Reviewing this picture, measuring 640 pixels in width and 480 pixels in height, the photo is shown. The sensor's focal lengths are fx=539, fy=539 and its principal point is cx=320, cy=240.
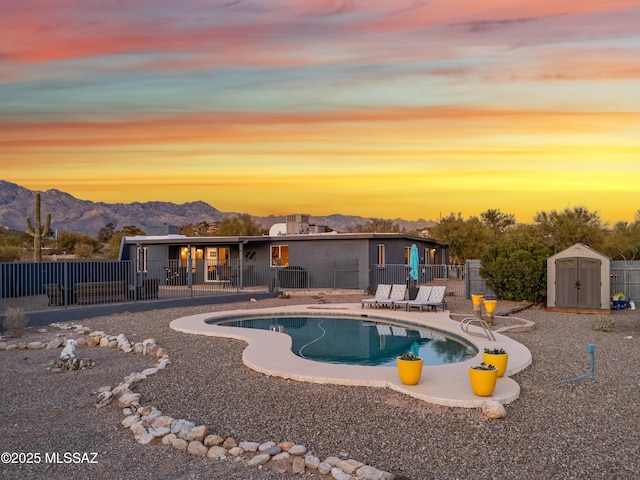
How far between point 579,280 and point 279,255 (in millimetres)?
14098

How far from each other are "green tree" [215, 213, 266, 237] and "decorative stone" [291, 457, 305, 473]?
42696mm

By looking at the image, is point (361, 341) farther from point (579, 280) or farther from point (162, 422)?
point (579, 280)

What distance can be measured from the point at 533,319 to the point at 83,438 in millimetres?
12313

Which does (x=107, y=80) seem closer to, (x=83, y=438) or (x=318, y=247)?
(x=318, y=247)

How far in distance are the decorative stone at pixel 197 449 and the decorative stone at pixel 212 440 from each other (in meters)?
0.06

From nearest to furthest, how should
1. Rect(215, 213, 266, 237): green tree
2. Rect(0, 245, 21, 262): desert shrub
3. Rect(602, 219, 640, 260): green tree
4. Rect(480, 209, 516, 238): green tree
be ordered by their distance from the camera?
Rect(0, 245, 21, 262): desert shrub < Rect(602, 219, 640, 260): green tree < Rect(215, 213, 266, 237): green tree < Rect(480, 209, 516, 238): green tree

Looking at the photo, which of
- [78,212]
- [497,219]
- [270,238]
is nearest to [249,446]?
[270,238]

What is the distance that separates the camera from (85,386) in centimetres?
789

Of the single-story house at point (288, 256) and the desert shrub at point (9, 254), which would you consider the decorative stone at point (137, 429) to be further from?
the desert shrub at point (9, 254)

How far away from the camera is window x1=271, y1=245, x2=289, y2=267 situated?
2626 centimetres

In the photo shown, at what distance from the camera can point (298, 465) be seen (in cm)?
489

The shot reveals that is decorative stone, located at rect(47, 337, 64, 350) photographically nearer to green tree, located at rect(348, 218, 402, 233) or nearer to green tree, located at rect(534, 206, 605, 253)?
green tree, located at rect(534, 206, 605, 253)

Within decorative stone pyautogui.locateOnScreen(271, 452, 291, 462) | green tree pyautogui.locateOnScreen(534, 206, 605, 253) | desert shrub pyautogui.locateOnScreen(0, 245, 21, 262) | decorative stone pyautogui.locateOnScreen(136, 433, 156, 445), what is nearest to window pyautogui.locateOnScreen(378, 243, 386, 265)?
green tree pyautogui.locateOnScreen(534, 206, 605, 253)

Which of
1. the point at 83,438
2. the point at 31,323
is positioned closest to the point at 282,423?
the point at 83,438
